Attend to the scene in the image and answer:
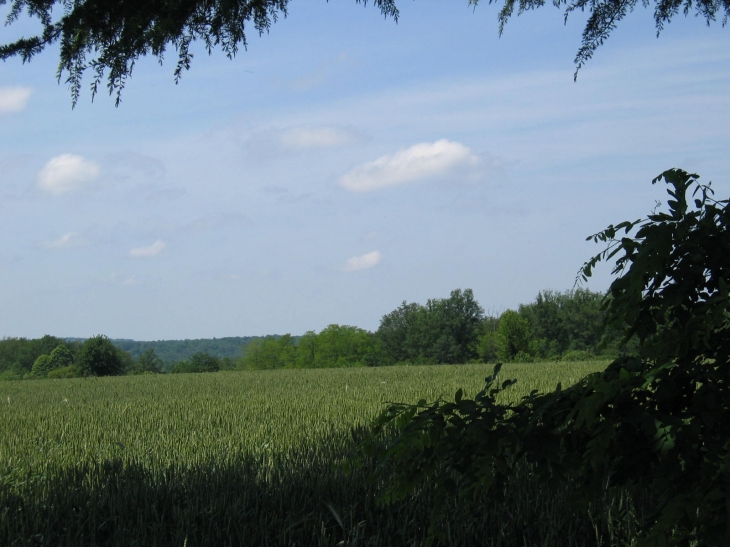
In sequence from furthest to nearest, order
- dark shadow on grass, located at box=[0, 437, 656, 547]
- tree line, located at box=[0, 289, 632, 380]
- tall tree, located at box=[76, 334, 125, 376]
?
tree line, located at box=[0, 289, 632, 380] → tall tree, located at box=[76, 334, 125, 376] → dark shadow on grass, located at box=[0, 437, 656, 547]

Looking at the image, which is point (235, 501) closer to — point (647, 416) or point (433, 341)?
point (647, 416)

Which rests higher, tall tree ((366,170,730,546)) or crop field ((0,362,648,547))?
tall tree ((366,170,730,546))

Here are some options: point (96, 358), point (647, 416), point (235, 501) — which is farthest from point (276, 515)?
point (96, 358)

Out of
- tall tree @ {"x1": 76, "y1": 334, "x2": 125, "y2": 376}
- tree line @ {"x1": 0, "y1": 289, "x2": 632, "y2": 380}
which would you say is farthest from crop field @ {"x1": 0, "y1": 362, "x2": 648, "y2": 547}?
tree line @ {"x1": 0, "y1": 289, "x2": 632, "y2": 380}

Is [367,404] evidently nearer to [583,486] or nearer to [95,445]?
[95,445]

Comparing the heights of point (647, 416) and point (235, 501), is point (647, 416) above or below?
above

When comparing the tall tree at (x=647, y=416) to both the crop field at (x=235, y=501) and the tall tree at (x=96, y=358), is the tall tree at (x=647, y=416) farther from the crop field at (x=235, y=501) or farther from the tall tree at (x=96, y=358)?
the tall tree at (x=96, y=358)

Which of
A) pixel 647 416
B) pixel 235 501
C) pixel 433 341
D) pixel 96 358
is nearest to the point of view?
pixel 647 416

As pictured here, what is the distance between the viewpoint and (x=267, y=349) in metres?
88.8

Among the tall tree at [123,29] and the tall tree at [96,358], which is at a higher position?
the tall tree at [123,29]

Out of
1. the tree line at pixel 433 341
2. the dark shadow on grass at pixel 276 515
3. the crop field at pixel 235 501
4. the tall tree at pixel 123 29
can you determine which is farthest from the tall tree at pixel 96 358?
the tall tree at pixel 123 29

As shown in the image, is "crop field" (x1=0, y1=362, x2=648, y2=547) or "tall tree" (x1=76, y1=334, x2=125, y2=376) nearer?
"crop field" (x1=0, y1=362, x2=648, y2=547)

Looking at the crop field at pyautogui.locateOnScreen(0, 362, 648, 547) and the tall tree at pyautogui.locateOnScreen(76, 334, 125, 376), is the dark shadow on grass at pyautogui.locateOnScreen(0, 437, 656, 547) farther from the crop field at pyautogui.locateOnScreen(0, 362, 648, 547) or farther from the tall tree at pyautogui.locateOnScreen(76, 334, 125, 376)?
the tall tree at pyautogui.locateOnScreen(76, 334, 125, 376)

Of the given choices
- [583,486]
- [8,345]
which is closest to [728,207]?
[583,486]
